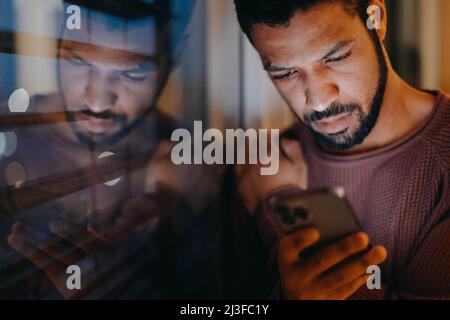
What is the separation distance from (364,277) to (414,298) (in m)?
0.15

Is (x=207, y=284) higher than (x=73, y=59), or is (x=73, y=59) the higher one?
(x=73, y=59)

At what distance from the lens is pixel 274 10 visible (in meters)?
1.42

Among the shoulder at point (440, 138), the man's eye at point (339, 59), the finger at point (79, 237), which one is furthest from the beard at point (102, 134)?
the shoulder at point (440, 138)

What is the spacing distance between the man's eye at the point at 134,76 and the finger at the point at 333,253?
71 cm

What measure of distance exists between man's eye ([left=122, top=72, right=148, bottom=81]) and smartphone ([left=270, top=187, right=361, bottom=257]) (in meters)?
0.55

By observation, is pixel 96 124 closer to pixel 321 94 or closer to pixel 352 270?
pixel 321 94

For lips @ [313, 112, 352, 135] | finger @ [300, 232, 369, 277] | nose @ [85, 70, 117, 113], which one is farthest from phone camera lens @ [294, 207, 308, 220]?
nose @ [85, 70, 117, 113]

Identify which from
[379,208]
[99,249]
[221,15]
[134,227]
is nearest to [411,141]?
[379,208]

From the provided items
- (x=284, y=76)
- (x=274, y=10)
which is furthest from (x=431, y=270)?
(x=274, y=10)

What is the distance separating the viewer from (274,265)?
152 centimetres

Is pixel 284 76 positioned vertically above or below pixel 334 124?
above

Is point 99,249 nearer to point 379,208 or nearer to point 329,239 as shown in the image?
point 329,239

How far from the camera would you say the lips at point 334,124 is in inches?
57.6

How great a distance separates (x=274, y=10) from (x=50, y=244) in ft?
3.13
